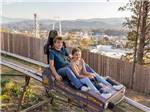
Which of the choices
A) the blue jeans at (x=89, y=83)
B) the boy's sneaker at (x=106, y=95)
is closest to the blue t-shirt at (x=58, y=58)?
the blue jeans at (x=89, y=83)

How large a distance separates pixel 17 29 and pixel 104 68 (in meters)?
5.31

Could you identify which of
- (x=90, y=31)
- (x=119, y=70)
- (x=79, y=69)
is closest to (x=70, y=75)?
(x=79, y=69)

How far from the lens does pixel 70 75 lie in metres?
5.33

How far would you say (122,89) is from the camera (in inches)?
216

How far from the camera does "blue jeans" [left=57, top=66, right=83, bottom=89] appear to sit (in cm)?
520

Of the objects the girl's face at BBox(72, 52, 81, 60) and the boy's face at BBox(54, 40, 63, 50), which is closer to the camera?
the girl's face at BBox(72, 52, 81, 60)

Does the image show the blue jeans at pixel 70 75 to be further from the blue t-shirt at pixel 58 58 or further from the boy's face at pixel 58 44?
the boy's face at pixel 58 44

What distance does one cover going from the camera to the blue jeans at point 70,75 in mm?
5202

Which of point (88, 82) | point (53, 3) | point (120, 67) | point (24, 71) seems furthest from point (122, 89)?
point (53, 3)

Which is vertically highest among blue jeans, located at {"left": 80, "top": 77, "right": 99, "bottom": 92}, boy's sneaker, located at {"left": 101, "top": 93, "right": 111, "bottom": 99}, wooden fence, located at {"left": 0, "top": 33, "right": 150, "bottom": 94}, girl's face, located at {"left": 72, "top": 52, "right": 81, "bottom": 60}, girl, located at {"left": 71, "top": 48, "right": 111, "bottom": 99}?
girl's face, located at {"left": 72, "top": 52, "right": 81, "bottom": 60}

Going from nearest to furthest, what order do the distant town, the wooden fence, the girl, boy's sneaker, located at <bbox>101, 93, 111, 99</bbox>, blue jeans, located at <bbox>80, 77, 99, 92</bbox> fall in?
boy's sneaker, located at <bbox>101, 93, 111, 99</bbox> → blue jeans, located at <bbox>80, 77, 99, 92</bbox> → the girl → the wooden fence → the distant town

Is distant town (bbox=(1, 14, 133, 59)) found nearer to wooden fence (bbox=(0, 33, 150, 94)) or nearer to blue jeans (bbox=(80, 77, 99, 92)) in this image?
wooden fence (bbox=(0, 33, 150, 94))

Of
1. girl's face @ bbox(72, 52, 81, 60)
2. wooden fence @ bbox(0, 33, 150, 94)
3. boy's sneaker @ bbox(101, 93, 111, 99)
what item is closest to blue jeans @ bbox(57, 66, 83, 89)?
girl's face @ bbox(72, 52, 81, 60)

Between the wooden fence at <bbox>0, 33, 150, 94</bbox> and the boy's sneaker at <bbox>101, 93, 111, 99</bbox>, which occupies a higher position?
the boy's sneaker at <bbox>101, 93, 111, 99</bbox>
